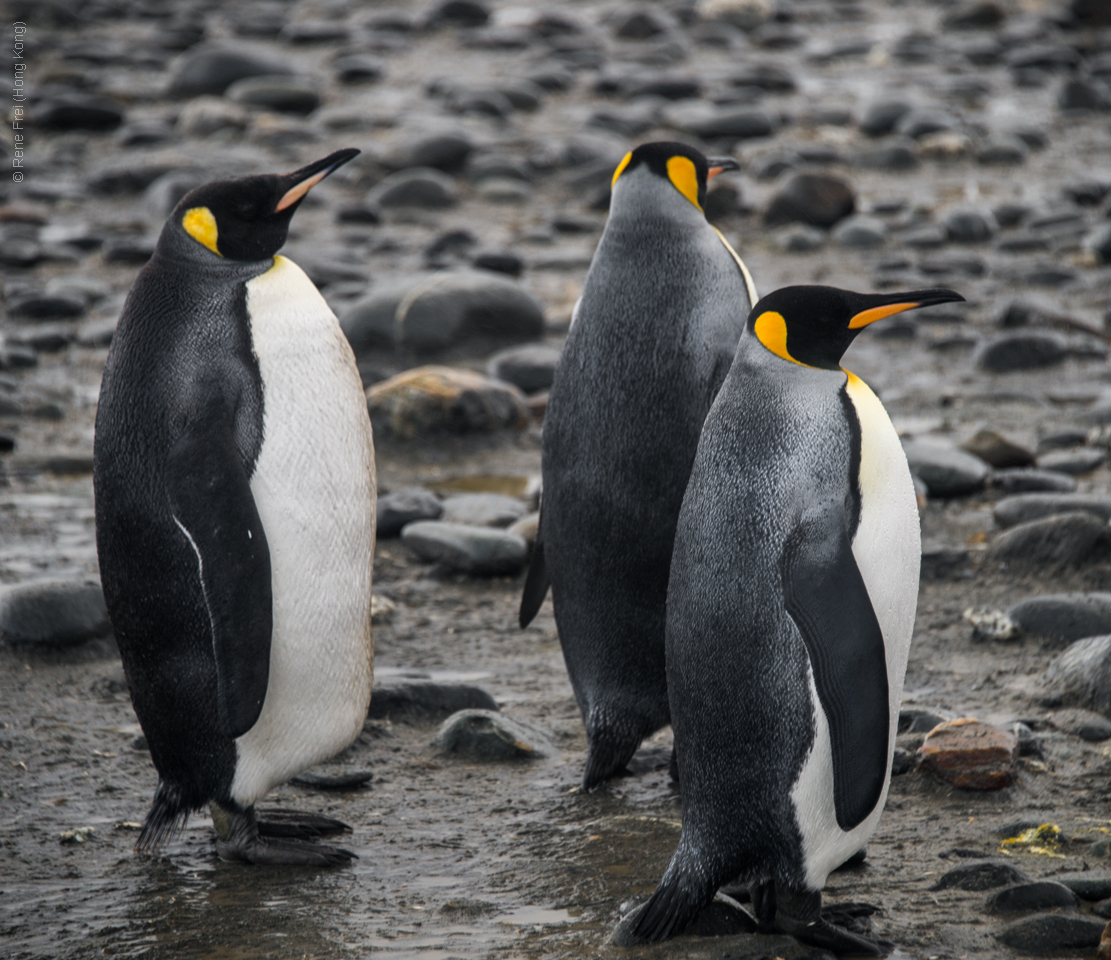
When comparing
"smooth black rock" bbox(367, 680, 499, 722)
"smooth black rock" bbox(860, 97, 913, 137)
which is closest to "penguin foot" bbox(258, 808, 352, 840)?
"smooth black rock" bbox(367, 680, 499, 722)

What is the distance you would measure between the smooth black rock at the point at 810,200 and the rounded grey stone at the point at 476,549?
15.7 feet

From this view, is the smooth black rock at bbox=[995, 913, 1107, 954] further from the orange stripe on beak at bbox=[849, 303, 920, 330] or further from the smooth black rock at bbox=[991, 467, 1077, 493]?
the smooth black rock at bbox=[991, 467, 1077, 493]

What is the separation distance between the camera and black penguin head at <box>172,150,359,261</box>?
2.95 m

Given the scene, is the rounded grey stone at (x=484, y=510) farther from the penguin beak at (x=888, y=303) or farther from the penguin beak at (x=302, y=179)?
the penguin beak at (x=888, y=303)

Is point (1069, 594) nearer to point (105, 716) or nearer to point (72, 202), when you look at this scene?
point (105, 716)

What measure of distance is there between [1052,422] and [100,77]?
980cm

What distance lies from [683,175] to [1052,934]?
6.16 feet

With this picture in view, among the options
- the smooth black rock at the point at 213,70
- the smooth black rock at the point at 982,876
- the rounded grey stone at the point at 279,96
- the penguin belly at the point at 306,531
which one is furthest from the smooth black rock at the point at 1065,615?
the smooth black rock at the point at 213,70

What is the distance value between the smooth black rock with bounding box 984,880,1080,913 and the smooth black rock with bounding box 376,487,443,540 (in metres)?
2.73

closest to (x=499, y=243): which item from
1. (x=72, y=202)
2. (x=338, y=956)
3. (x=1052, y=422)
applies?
(x=72, y=202)

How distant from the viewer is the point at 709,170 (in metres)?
3.45

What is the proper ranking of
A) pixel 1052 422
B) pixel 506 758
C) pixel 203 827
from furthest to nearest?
pixel 1052 422 → pixel 506 758 → pixel 203 827

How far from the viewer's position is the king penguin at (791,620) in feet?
8.04

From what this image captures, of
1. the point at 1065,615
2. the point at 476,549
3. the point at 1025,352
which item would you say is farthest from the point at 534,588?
the point at 1025,352
